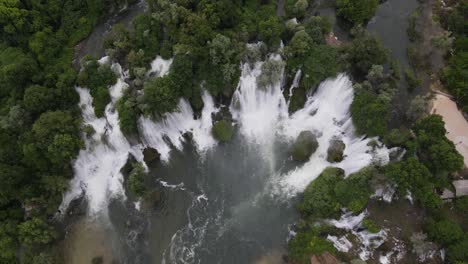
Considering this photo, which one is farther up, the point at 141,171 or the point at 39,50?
the point at 39,50

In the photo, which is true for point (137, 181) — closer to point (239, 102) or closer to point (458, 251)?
point (239, 102)

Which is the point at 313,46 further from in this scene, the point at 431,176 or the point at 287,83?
the point at 431,176

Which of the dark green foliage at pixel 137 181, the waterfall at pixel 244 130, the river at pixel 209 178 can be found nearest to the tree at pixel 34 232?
the river at pixel 209 178

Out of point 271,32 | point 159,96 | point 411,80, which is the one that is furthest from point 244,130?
point 411,80

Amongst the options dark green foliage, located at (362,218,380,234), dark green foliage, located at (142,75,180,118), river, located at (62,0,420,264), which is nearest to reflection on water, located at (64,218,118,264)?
river, located at (62,0,420,264)

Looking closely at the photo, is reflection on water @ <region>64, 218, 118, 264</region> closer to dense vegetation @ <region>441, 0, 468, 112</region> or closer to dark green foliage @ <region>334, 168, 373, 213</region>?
dark green foliage @ <region>334, 168, 373, 213</region>

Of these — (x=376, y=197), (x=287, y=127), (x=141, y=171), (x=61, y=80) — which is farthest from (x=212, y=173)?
(x=61, y=80)
